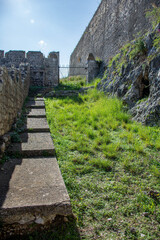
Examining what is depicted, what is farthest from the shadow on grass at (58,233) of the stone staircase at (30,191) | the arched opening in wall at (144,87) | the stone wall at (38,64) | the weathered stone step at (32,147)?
the stone wall at (38,64)

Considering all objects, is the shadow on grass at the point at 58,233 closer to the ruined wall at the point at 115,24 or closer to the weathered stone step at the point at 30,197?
the weathered stone step at the point at 30,197

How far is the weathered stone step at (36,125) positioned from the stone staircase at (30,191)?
2.94ft

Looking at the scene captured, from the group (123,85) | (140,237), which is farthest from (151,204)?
(123,85)

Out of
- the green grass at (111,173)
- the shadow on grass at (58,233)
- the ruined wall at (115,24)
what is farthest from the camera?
the ruined wall at (115,24)

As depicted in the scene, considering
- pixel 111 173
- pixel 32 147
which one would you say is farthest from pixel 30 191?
pixel 111 173

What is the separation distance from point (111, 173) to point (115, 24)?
952 cm

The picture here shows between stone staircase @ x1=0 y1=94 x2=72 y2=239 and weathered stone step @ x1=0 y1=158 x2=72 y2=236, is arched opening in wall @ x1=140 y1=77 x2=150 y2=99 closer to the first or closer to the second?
stone staircase @ x1=0 y1=94 x2=72 y2=239

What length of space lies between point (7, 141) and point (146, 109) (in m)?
3.61

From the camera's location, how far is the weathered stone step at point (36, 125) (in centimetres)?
432

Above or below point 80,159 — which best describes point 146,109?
above

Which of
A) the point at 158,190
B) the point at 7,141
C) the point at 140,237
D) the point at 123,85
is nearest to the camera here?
the point at 140,237

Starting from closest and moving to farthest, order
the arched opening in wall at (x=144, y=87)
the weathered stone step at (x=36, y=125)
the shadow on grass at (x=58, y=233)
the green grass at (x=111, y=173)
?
the shadow on grass at (x=58, y=233)
the green grass at (x=111, y=173)
the weathered stone step at (x=36, y=125)
the arched opening in wall at (x=144, y=87)

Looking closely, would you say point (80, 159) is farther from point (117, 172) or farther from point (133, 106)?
point (133, 106)

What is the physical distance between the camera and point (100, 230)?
1.98 m
